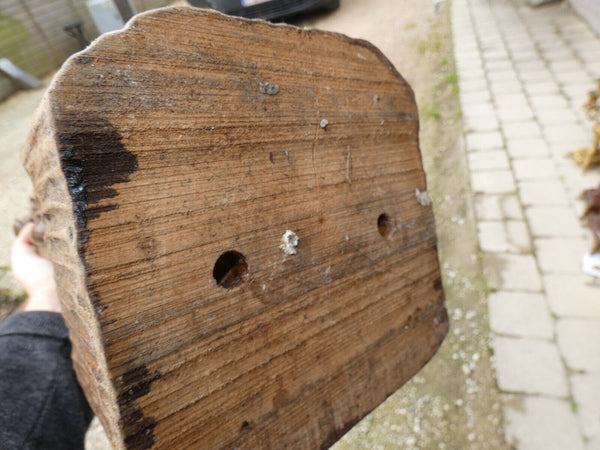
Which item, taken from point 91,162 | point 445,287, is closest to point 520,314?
point 445,287

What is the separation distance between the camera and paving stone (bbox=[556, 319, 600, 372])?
7.21ft

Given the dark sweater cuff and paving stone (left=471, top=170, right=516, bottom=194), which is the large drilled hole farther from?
paving stone (left=471, top=170, right=516, bottom=194)

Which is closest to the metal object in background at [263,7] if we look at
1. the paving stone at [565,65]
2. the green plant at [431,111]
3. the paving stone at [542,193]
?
the green plant at [431,111]

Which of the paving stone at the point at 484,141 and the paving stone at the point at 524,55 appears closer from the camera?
the paving stone at the point at 484,141

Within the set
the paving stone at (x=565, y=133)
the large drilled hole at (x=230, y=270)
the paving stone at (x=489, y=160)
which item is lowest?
the paving stone at (x=489, y=160)

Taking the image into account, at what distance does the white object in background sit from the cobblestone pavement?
0.04m

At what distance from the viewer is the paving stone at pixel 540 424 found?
1.95 meters

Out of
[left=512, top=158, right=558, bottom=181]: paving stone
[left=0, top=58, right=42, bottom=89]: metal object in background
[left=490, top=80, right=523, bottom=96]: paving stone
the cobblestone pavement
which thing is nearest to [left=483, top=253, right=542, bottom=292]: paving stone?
the cobblestone pavement

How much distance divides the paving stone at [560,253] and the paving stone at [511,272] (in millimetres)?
81

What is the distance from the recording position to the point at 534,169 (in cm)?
336

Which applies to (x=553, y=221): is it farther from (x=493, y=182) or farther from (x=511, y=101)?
(x=511, y=101)

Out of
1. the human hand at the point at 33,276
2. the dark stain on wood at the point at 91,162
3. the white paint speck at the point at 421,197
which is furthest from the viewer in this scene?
the human hand at the point at 33,276

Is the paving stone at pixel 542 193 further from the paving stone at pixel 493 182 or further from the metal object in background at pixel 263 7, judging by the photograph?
the metal object in background at pixel 263 7

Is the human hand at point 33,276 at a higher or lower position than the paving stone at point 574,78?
lower
